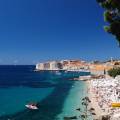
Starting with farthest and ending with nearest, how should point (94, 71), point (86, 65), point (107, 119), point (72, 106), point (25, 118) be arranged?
point (86, 65) < point (94, 71) < point (72, 106) < point (25, 118) < point (107, 119)

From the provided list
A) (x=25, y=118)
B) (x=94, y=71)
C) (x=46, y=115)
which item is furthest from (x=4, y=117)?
(x=94, y=71)

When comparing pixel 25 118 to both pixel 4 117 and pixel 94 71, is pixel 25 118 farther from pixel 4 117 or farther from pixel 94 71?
pixel 94 71

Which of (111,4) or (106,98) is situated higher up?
(111,4)

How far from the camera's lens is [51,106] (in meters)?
41.3

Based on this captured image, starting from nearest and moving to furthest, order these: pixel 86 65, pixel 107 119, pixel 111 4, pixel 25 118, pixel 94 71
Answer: pixel 111 4, pixel 107 119, pixel 25 118, pixel 94 71, pixel 86 65

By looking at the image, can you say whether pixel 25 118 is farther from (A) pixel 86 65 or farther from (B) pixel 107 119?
(A) pixel 86 65

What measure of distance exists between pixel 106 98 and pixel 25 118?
1388cm

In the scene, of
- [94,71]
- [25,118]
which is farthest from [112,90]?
[94,71]

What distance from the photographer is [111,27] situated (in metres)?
15.6

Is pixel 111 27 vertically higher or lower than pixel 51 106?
higher

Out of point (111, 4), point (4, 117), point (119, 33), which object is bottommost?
point (4, 117)

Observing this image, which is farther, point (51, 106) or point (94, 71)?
point (94, 71)

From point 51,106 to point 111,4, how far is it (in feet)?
92.3

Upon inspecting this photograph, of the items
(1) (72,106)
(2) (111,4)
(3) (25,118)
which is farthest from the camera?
(1) (72,106)
